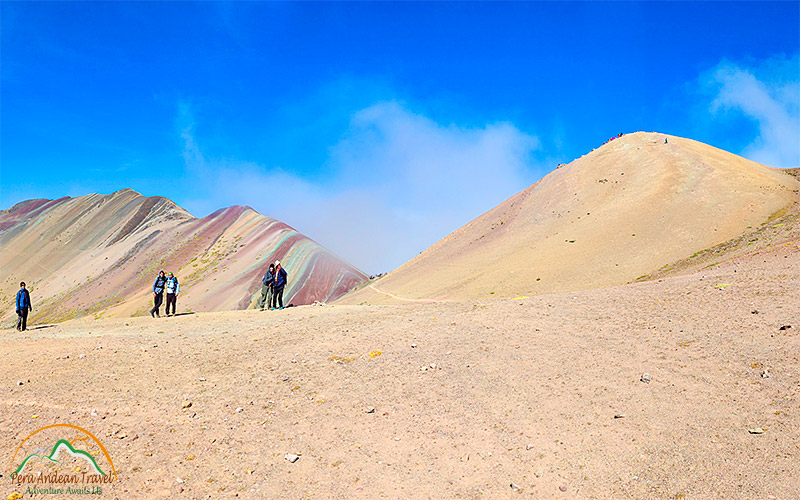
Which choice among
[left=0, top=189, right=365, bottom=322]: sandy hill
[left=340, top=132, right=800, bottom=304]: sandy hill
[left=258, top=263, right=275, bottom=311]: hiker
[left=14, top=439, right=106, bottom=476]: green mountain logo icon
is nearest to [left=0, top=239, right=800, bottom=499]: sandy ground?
[left=14, top=439, right=106, bottom=476]: green mountain logo icon

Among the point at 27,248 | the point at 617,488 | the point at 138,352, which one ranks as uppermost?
the point at 27,248

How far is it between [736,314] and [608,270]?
14.5m

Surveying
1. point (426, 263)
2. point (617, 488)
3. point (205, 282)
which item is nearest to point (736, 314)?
point (617, 488)

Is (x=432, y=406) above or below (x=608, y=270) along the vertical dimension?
below

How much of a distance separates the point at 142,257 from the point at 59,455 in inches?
1777

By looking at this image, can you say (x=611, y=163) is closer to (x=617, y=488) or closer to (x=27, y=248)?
(x=617, y=488)

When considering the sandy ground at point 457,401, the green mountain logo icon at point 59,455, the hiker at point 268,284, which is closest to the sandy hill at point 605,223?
the hiker at point 268,284

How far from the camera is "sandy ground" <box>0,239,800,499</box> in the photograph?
6.21m

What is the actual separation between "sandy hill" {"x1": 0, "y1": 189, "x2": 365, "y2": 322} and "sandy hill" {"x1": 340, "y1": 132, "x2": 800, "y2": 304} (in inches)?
291

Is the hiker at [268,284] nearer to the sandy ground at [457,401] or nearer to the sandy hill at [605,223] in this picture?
the sandy ground at [457,401]

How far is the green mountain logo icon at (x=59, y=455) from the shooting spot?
618 centimetres

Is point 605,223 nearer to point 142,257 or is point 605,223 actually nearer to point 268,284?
point 268,284

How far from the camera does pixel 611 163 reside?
128 feet

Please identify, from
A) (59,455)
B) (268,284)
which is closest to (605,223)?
(268,284)
